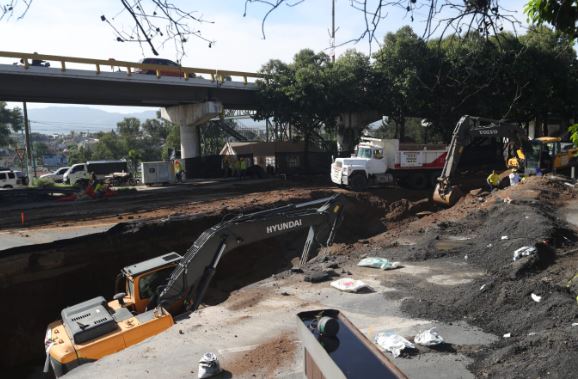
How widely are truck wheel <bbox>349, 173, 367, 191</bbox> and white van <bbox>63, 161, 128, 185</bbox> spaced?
745 inches

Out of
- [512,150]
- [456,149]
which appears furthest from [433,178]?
[456,149]

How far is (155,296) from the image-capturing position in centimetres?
1114

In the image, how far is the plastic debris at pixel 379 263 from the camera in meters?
11.6

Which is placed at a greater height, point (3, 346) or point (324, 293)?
point (324, 293)

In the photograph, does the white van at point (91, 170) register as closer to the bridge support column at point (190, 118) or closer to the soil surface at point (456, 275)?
the bridge support column at point (190, 118)

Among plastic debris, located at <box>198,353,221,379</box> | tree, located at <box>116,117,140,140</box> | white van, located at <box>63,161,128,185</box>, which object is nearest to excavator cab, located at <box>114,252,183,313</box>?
plastic debris, located at <box>198,353,221,379</box>

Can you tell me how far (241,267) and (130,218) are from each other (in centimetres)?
501

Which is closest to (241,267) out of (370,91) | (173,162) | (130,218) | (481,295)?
(130,218)

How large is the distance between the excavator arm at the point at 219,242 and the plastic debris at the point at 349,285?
8.34ft

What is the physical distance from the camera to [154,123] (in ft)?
274

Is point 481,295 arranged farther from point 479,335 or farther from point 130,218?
point 130,218

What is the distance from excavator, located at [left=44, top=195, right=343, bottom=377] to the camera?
9031 mm

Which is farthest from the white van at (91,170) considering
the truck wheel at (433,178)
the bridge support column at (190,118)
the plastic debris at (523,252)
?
the plastic debris at (523,252)

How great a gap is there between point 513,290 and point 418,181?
20.8 metres
